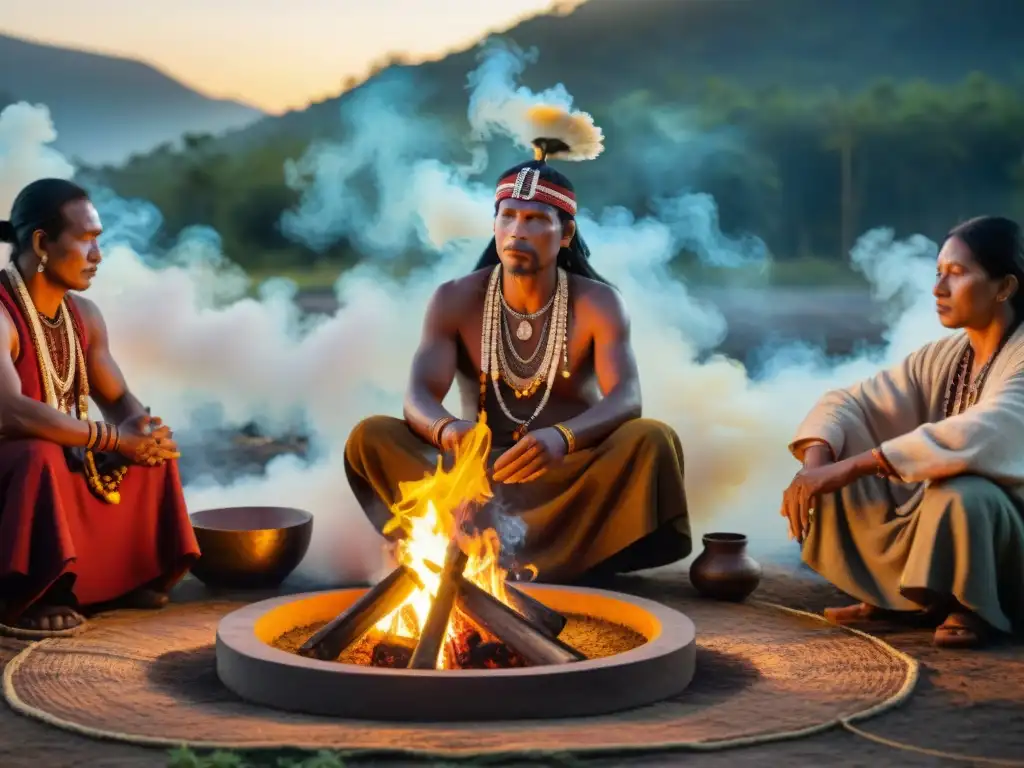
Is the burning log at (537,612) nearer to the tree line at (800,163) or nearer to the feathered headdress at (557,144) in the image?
the feathered headdress at (557,144)

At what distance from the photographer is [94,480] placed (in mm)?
5074

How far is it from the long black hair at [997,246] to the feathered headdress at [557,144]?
1.49 metres

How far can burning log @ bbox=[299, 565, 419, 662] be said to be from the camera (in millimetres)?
4137

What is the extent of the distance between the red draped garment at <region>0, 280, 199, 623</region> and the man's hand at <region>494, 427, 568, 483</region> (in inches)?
46.6

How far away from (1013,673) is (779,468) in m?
3.44

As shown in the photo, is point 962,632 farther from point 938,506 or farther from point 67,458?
point 67,458

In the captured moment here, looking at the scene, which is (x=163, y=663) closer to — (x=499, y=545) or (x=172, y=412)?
(x=499, y=545)

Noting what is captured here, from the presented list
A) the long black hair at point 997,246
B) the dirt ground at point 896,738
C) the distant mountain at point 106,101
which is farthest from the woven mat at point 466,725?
the distant mountain at point 106,101

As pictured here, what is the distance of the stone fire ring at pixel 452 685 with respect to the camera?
146 inches

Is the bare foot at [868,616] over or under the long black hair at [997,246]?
under

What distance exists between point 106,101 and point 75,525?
15.2 ft

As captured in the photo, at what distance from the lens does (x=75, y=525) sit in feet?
16.5

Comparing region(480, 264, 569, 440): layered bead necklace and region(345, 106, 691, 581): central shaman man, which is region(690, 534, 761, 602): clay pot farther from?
region(480, 264, 569, 440): layered bead necklace

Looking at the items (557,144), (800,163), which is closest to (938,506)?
(557,144)
